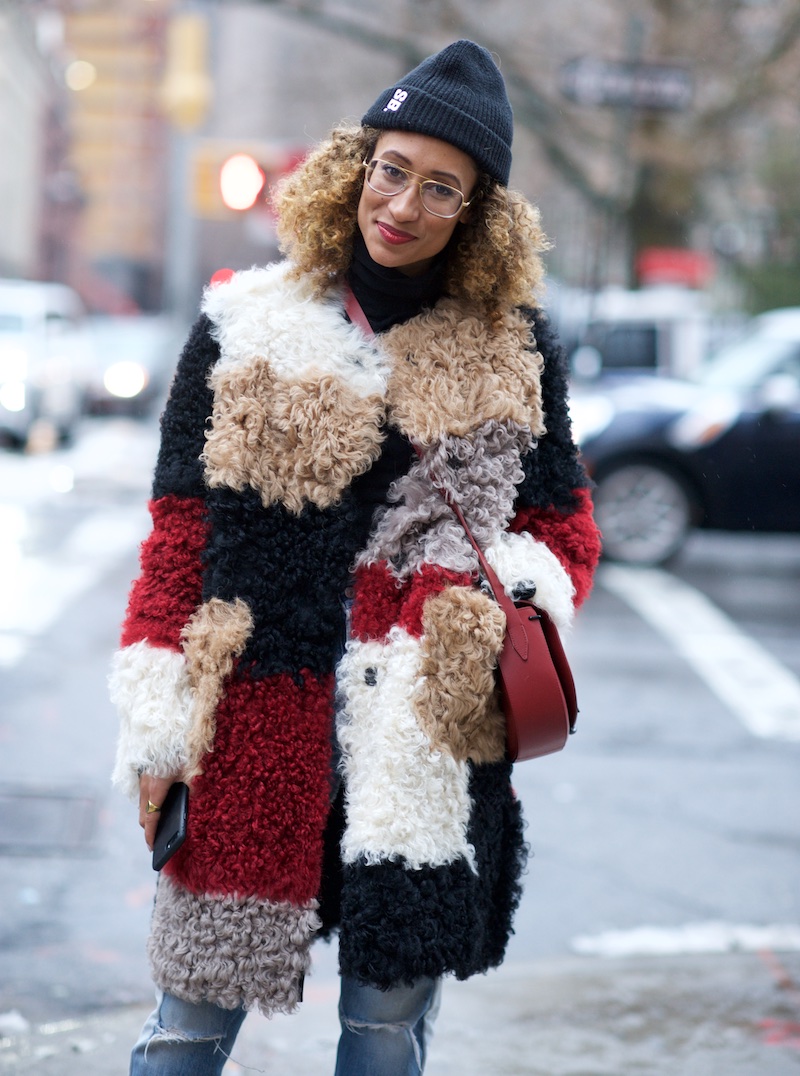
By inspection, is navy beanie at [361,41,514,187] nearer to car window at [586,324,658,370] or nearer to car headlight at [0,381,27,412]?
car headlight at [0,381,27,412]

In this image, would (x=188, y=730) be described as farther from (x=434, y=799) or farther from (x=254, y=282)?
(x=254, y=282)

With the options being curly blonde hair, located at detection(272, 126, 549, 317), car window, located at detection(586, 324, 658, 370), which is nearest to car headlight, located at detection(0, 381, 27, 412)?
car window, located at detection(586, 324, 658, 370)

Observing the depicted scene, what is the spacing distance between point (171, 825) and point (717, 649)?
6.08 meters

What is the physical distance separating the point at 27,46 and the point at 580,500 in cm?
4281

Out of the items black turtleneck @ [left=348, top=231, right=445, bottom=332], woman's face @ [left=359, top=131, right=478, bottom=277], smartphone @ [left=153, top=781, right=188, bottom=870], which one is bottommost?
smartphone @ [left=153, top=781, right=188, bottom=870]

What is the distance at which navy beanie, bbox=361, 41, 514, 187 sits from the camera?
88.3 inches

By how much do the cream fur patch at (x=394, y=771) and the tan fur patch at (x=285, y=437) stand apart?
10.8 inches

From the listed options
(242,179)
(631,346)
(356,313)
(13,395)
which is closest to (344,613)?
(356,313)

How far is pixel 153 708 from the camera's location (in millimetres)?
2176

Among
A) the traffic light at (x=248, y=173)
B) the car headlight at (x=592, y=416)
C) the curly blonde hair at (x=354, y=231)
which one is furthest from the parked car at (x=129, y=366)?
the curly blonde hair at (x=354, y=231)

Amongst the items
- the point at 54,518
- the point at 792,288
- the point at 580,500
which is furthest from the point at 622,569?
the point at 792,288

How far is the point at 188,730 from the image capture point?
7.18 ft

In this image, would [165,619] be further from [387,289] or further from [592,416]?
[592,416]

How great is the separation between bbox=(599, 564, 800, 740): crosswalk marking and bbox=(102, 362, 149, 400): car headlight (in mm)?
12681
